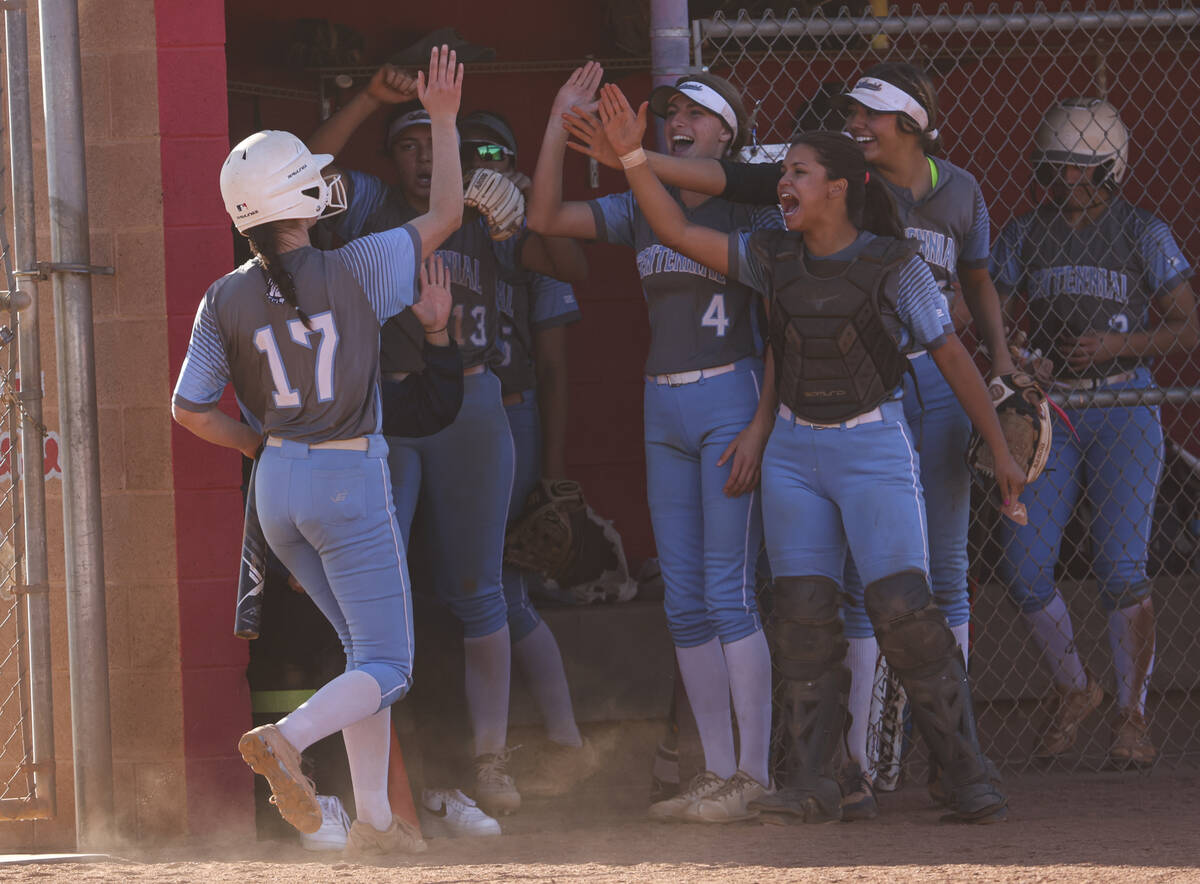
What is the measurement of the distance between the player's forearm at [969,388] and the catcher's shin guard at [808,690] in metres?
0.59

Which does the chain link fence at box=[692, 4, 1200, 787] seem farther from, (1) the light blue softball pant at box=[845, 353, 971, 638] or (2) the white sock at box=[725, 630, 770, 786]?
(2) the white sock at box=[725, 630, 770, 786]

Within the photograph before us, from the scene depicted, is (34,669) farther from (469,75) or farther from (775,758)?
(469,75)

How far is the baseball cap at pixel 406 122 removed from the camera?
491 cm

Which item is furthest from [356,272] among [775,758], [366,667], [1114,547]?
[1114,547]

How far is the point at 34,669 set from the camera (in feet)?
14.2

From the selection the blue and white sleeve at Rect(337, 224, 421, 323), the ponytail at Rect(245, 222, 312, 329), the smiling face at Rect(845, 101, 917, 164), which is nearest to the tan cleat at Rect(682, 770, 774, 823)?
the blue and white sleeve at Rect(337, 224, 421, 323)

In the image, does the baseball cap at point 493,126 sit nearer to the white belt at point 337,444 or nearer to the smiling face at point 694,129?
the smiling face at point 694,129

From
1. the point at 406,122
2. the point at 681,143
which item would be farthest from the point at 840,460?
the point at 406,122

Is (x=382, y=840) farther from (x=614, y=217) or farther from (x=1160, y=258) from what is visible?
(x=1160, y=258)

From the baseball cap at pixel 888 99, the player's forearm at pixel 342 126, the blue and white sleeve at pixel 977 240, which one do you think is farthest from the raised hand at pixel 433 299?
the blue and white sleeve at pixel 977 240

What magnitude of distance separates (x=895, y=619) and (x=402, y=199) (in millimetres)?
2004

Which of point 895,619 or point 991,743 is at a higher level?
point 895,619

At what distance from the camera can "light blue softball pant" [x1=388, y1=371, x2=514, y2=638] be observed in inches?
183

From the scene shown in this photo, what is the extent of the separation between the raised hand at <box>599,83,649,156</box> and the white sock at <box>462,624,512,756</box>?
4.90ft
